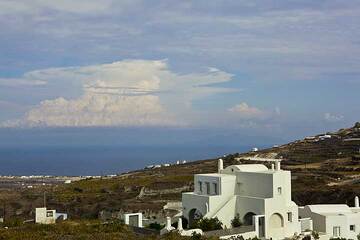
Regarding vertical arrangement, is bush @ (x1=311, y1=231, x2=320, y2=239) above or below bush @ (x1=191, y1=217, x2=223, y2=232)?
below

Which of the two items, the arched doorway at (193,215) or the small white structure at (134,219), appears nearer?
the small white structure at (134,219)

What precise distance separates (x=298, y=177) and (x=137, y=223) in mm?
29735

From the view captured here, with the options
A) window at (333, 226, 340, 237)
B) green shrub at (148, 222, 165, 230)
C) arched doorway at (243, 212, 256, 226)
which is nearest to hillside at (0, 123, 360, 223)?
green shrub at (148, 222, 165, 230)

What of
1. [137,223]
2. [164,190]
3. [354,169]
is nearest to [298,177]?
[354,169]

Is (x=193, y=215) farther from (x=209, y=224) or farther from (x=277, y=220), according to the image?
(x=277, y=220)

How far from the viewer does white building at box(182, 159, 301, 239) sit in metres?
34.5

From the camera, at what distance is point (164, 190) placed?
63.4m

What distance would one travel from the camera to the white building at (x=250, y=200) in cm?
3453

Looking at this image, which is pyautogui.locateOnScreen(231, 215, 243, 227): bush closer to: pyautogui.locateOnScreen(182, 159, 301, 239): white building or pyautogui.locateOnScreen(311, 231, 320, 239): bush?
pyautogui.locateOnScreen(182, 159, 301, 239): white building

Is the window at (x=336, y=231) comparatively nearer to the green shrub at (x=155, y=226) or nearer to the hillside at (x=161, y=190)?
the green shrub at (x=155, y=226)

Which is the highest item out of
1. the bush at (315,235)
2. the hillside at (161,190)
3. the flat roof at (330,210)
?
the hillside at (161,190)

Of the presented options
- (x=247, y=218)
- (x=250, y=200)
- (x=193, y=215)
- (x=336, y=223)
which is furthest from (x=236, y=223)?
(x=336, y=223)

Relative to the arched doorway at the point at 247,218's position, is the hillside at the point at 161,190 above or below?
above

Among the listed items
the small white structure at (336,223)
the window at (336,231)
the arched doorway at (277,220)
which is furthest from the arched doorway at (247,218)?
the window at (336,231)
